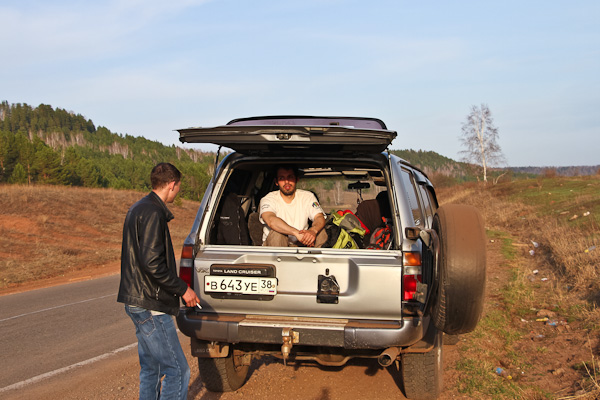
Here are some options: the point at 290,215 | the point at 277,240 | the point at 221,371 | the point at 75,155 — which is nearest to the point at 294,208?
the point at 290,215

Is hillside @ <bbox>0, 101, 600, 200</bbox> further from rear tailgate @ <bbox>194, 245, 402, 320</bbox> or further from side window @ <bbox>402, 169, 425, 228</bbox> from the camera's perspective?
rear tailgate @ <bbox>194, 245, 402, 320</bbox>

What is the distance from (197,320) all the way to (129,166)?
353ft

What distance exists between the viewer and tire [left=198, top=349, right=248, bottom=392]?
458 cm

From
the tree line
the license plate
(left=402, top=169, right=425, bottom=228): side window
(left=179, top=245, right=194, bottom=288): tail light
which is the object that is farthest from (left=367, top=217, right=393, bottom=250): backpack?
the tree line

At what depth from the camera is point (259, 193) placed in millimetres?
6098

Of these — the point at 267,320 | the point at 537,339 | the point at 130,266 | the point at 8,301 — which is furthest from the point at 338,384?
the point at 8,301

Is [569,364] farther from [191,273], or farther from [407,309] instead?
[191,273]

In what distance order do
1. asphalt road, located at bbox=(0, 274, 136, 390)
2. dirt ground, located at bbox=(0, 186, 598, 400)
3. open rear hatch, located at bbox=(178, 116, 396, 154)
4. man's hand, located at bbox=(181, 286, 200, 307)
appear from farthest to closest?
1. asphalt road, located at bbox=(0, 274, 136, 390)
2. dirt ground, located at bbox=(0, 186, 598, 400)
3. open rear hatch, located at bbox=(178, 116, 396, 154)
4. man's hand, located at bbox=(181, 286, 200, 307)

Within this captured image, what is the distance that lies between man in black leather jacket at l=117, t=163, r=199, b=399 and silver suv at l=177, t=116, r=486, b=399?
52 centimetres

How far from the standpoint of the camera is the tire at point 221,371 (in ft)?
15.0

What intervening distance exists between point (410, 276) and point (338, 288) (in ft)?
1.74

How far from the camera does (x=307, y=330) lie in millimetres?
3857

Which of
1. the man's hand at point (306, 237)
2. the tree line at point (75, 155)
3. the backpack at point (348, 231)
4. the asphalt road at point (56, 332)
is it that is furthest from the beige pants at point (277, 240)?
the tree line at point (75, 155)

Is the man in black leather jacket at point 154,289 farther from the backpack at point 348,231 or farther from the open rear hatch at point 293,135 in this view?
the backpack at point 348,231
